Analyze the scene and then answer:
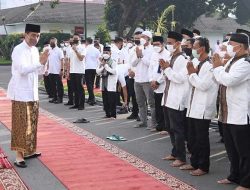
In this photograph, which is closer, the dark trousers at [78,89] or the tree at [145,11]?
the dark trousers at [78,89]

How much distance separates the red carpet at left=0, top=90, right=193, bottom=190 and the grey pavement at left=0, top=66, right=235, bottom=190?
0.56ft

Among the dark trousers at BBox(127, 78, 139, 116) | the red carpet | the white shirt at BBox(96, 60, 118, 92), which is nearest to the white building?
the dark trousers at BBox(127, 78, 139, 116)

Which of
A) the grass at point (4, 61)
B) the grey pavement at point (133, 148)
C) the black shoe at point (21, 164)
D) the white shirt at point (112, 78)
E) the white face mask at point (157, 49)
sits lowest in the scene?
the grey pavement at point (133, 148)

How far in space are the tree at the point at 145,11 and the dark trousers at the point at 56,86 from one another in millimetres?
22234

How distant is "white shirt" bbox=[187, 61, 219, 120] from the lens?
597 cm

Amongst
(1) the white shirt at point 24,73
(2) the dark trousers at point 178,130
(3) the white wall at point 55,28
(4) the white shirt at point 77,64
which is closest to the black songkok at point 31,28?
(1) the white shirt at point 24,73

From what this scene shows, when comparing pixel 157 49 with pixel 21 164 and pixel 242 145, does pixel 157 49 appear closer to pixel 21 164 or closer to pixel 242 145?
pixel 21 164

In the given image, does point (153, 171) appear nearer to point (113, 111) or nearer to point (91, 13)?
point (113, 111)

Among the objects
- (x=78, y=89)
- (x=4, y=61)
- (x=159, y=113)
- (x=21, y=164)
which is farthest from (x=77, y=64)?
(x=4, y=61)

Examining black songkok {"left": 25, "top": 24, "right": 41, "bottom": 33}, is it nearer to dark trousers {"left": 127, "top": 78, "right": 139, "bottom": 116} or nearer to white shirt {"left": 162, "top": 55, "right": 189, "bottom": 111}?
white shirt {"left": 162, "top": 55, "right": 189, "bottom": 111}

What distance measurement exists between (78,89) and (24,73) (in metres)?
5.72

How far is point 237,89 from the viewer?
5.39m

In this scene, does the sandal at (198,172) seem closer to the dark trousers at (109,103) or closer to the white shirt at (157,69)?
the white shirt at (157,69)

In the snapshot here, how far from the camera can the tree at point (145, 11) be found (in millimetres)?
36344
